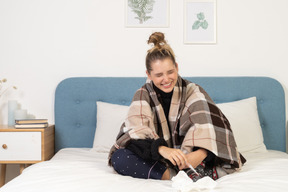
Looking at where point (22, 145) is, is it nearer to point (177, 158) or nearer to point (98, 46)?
point (98, 46)

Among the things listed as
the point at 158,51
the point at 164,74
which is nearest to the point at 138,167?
the point at 164,74

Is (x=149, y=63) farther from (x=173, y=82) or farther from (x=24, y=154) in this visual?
(x=24, y=154)

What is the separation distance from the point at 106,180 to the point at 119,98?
1.22 metres

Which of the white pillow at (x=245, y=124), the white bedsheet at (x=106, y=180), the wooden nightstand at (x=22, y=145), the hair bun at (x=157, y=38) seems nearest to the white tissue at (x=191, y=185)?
the white bedsheet at (x=106, y=180)

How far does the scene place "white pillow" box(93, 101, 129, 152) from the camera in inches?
89.4

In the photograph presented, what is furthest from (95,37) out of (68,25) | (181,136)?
(181,136)

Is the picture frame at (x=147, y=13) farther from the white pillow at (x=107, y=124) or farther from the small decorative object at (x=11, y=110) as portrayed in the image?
the small decorative object at (x=11, y=110)

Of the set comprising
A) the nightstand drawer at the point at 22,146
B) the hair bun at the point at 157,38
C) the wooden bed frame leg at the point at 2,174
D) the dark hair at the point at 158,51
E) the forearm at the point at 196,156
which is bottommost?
the wooden bed frame leg at the point at 2,174

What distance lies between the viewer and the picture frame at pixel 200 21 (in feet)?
8.61

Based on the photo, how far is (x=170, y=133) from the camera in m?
1.75

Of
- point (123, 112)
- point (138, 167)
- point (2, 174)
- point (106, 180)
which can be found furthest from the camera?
point (2, 174)

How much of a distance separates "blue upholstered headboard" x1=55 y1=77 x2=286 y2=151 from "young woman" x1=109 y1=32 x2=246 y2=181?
732mm

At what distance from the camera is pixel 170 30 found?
262 centimetres

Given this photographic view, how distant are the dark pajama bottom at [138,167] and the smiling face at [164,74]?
41 centimetres
